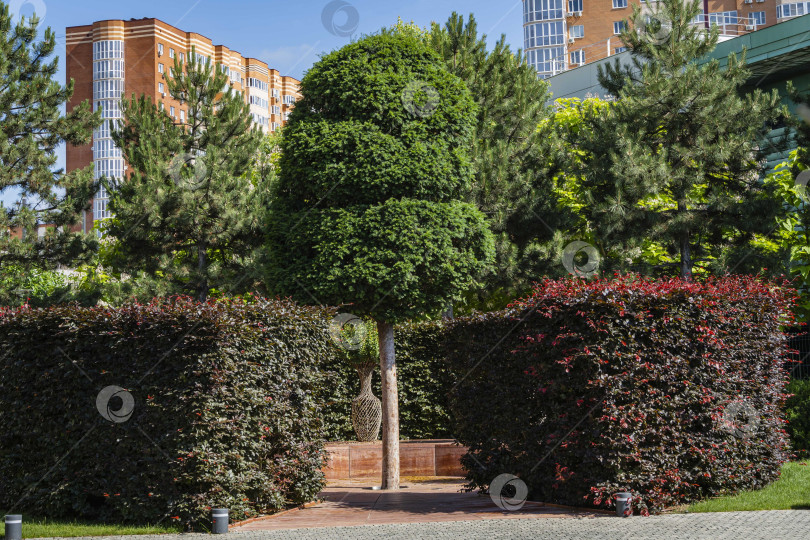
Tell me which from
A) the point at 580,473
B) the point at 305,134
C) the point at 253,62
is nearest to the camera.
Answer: the point at 580,473

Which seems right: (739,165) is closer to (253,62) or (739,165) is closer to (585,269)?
(585,269)

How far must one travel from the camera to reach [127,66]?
3253 inches

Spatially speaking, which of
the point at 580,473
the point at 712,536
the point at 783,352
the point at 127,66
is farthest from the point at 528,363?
the point at 127,66

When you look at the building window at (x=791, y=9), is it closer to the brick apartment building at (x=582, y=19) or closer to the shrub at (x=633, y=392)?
the brick apartment building at (x=582, y=19)

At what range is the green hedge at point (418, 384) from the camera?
54.0 ft

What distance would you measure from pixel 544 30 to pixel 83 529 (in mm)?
82292

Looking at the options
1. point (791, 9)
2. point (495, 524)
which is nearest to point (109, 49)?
point (791, 9)

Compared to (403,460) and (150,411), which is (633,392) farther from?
(403,460)

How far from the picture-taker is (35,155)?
22672mm

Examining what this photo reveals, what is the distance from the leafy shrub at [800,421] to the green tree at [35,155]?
19416mm

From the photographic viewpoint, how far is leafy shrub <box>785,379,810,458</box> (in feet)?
45.0

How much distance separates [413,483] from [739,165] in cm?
1067

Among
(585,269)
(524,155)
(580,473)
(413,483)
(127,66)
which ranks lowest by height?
(413,483)

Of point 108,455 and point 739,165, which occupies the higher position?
point 739,165
